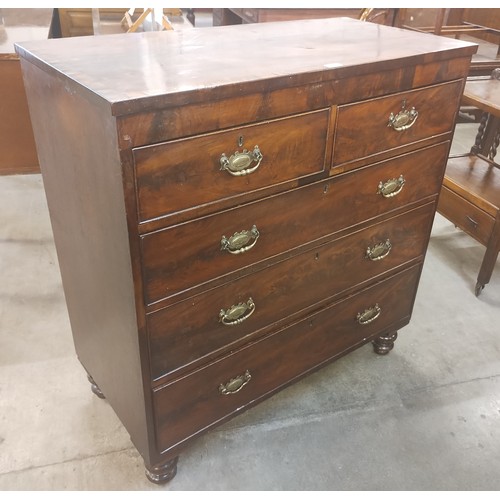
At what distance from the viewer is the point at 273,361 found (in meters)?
1.42

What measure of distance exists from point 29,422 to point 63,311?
21.1 inches

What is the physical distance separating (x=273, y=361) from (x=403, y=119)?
71 centimetres

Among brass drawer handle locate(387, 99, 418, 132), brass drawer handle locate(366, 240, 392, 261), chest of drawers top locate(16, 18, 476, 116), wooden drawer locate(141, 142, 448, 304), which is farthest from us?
brass drawer handle locate(366, 240, 392, 261)

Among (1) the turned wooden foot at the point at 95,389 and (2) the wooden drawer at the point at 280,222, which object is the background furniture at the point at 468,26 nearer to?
(2) the wooden drawer at the point at 280,222

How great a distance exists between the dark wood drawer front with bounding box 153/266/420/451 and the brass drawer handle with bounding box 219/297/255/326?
109 mm

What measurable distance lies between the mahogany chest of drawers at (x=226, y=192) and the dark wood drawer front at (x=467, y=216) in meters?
0.67

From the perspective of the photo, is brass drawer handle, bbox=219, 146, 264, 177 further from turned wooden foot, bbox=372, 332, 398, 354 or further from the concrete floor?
turned wooden foot, bbox=372, 332, 398, 354

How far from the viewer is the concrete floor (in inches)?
55.7

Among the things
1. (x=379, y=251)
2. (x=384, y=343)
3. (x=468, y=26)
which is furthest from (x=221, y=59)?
(x=468, y=26)

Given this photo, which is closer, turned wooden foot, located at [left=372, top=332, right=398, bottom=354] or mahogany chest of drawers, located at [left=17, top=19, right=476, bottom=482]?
mahogany chest of drawers, located at [left=17, top=19, right=476, bottom=482]

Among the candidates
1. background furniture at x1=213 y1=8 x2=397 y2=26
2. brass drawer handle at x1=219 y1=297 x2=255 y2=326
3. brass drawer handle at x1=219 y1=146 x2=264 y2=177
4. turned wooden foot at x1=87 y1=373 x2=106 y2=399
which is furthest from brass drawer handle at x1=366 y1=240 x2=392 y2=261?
background furniture at x1=213 y1=8 x2=397 y2=26

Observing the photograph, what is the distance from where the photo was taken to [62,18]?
357 cm

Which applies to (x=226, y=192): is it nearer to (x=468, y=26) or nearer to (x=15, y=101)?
(x=15, y=101)
